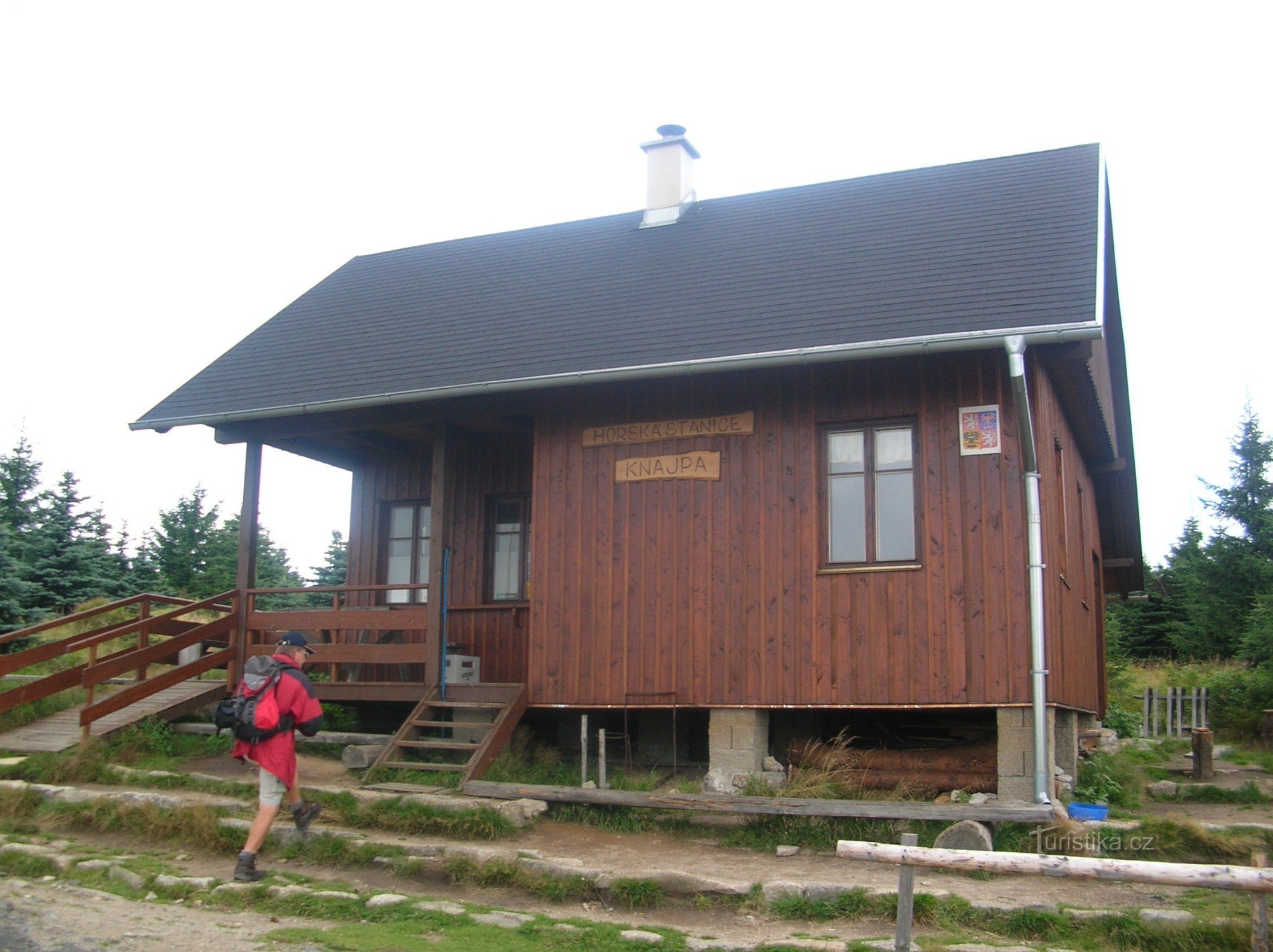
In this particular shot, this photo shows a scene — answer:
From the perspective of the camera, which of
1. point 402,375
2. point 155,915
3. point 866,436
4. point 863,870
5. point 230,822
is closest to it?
point 155,915

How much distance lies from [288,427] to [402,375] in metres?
1.59

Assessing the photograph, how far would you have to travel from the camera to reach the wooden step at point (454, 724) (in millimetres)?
11664

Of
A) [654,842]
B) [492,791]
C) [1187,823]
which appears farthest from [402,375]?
[1187,823]

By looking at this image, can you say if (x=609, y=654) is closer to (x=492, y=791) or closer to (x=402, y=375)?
(x=492, y=791)

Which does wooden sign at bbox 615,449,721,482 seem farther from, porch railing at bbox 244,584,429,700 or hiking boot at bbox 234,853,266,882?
hiking boot at bbox 234,853,266,882

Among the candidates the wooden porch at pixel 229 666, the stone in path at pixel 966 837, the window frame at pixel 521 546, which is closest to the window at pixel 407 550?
the wooden porch at pixel 229 666

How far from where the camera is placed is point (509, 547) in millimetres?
14438

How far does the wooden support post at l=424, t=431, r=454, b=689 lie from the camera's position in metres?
12.6

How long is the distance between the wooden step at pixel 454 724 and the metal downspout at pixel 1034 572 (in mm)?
4995

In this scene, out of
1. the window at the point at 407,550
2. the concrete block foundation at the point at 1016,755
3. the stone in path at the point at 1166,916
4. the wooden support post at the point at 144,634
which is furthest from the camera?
the window at the point at 407,550

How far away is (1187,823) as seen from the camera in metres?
9.05

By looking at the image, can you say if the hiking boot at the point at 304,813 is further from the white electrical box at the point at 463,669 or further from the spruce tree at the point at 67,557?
the spruce tree at the point at 67,557

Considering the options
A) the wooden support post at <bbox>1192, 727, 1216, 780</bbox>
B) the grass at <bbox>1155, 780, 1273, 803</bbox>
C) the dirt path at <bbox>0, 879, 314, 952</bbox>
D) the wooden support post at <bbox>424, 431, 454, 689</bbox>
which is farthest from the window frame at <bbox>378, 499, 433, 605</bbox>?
the wooden support post at <bbox>1192, 727, 1216, 780</bbox>

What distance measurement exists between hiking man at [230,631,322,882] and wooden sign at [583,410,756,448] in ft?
13.5
